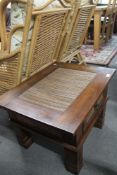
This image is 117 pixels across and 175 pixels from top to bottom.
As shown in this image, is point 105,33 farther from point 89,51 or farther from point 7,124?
point 7,124

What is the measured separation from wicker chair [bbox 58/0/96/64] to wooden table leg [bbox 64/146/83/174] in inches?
41.6

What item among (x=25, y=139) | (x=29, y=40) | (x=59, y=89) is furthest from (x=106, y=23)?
(x=25, y=139)

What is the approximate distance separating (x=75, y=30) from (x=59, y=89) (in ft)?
3.18

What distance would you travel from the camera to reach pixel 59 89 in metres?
1.23

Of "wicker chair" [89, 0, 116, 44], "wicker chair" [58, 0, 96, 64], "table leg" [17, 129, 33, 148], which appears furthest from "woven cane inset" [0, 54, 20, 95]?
"wicker chair" [89, 0, 116, 44]

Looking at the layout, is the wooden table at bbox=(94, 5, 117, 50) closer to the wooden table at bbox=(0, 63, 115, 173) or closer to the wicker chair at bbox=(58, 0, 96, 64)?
the wicker chair at bbox=(58, 0, 96, 64)

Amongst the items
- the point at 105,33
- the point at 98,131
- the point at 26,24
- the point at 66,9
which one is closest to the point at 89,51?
the point at 105,33

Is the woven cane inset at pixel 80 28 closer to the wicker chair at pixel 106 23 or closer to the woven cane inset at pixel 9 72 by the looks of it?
the woven cane inset at pixel 9 72

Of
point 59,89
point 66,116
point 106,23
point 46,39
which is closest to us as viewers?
point 66,116

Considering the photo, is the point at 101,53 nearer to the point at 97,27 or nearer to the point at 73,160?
the point at 97,27

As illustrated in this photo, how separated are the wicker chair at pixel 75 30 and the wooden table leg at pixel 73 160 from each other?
1056mm

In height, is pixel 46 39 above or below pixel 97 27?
below

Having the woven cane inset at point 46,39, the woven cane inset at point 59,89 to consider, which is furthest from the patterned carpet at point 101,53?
the woven cane inset at point 59,89

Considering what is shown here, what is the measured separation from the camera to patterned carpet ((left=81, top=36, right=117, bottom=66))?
2.91 metres
